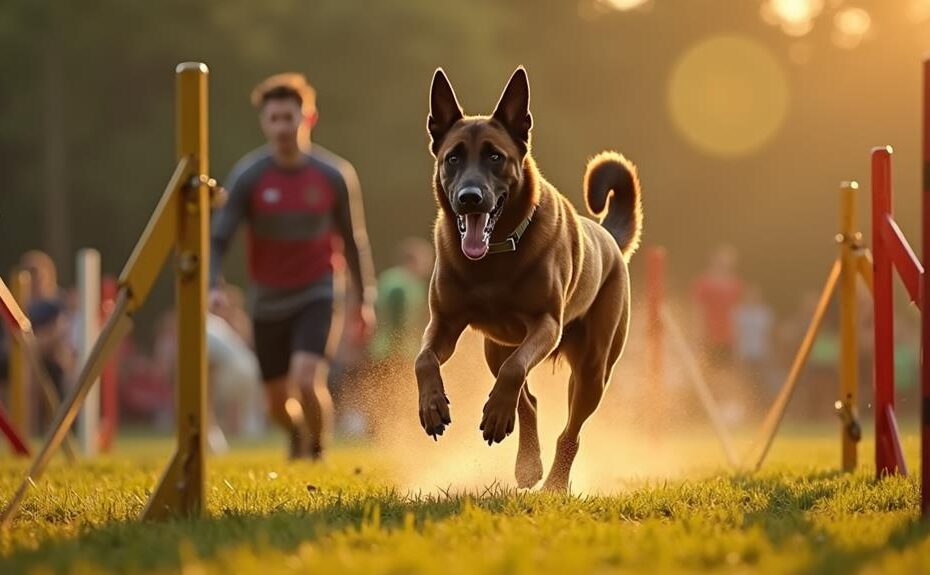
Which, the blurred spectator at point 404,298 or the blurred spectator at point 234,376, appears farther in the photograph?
the blurred spectator at point 234,376

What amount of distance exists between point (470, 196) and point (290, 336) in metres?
4.24

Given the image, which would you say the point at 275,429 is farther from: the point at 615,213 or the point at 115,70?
the point at 615,213

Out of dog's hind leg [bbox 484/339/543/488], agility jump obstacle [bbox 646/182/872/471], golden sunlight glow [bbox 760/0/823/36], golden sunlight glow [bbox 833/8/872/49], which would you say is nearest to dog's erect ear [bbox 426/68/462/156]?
dog's hind leg [bbox 484/339/543/488]

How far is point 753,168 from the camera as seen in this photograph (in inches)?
1330

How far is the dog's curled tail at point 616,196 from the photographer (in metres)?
7.85

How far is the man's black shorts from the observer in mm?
9711

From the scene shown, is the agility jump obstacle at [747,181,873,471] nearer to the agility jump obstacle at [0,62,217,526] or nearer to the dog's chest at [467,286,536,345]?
the dog's chest at [467,286,536,345]

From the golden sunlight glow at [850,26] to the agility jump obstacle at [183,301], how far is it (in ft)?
105

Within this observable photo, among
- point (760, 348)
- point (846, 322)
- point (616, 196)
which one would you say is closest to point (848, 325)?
point (846, 322)

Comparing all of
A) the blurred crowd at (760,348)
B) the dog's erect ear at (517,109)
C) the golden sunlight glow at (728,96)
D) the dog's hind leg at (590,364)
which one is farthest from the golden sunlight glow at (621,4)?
the dog's erect ear at (517,109)

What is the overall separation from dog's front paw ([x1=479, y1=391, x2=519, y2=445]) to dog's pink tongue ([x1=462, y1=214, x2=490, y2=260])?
2.06ft

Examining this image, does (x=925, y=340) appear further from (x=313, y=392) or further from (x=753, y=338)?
(x=753, y=338)

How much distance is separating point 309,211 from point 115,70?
19027 millimetres

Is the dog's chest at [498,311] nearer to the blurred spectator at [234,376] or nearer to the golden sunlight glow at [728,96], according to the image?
the blurred spectator at [234,376]
